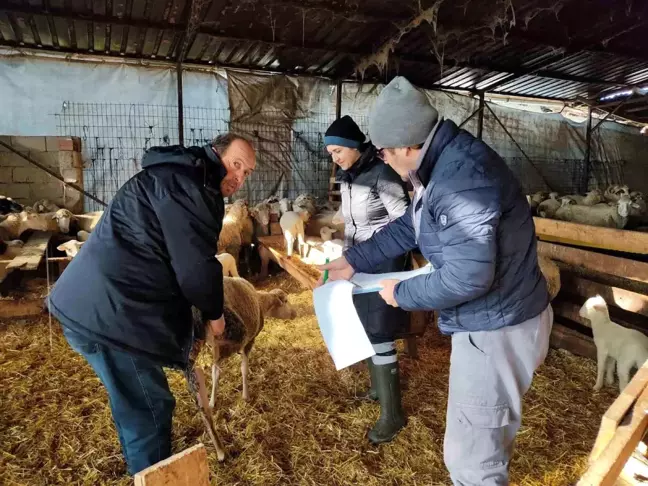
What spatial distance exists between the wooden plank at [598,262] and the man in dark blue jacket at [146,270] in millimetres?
3769

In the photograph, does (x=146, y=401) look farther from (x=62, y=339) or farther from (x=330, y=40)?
(x=330, y=40)

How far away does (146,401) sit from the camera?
2.33 m

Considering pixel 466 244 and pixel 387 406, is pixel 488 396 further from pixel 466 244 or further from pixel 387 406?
pixel 387 406

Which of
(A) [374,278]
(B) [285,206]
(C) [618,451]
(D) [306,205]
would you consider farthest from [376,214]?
(D) [306,205]

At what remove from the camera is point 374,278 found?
2.37m

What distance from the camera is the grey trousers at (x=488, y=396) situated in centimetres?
183

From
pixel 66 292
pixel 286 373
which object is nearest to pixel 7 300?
pixel 286 373

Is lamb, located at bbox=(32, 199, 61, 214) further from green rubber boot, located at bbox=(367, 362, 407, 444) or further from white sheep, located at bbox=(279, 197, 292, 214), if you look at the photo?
green rubber boot, located at bbox=(367, 362, 407, 444)

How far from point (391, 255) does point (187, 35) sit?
670 centimetres

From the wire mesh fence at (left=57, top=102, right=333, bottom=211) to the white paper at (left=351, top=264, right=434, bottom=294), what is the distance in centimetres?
874

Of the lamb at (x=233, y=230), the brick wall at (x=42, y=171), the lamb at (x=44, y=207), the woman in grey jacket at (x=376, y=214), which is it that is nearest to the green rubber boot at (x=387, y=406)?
the woman in grey jacket at (x=376, y=214)

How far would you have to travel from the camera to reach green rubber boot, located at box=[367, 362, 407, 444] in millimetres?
3172

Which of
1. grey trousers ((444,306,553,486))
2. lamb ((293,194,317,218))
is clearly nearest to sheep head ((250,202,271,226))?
lamb ((293,194,317,218))

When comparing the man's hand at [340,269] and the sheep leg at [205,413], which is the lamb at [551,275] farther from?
the sheep leg at [205,413]
